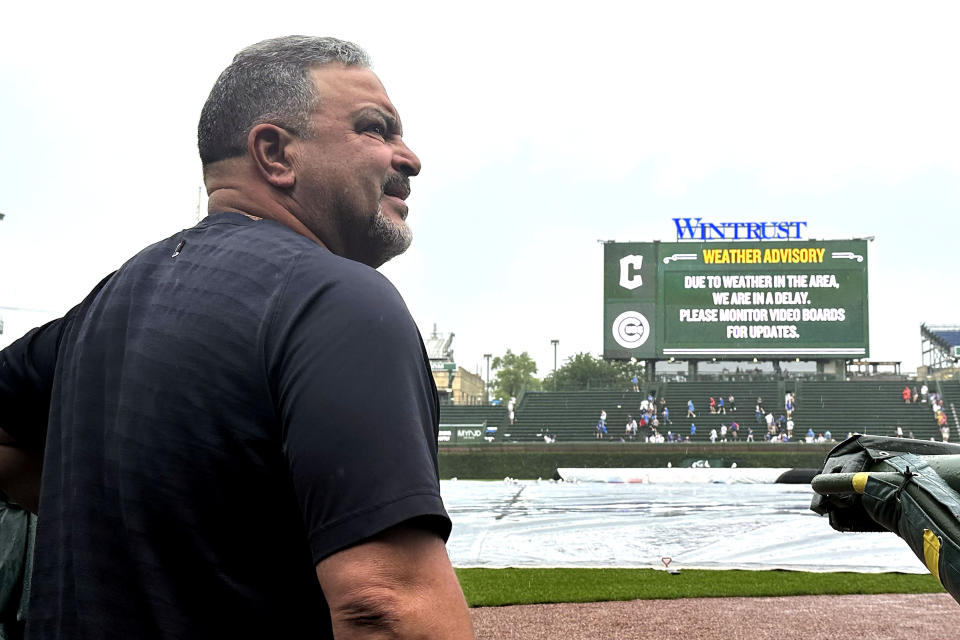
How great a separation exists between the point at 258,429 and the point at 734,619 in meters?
8.00

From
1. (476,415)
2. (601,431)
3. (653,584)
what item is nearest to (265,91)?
(653,584)

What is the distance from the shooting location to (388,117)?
1.50 metres

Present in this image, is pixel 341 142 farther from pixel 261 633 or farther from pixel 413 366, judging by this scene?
pixel 261 633

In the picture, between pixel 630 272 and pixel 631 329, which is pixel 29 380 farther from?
pixel 630 272

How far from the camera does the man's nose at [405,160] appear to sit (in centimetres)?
152

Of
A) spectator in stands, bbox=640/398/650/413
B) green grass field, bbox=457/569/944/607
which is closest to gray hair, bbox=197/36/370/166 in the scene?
green grass field, bbox=457/569/944/607

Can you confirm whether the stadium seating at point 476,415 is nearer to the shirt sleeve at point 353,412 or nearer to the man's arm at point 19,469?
the man's arm at point 19,469

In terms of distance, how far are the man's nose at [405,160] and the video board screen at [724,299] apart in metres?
41.7

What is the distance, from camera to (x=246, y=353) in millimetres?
1146

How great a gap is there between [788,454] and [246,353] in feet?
121

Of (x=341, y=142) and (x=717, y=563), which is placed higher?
(x=341, y=142)

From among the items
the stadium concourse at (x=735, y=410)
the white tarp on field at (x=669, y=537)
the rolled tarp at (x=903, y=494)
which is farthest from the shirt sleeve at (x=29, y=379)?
the stadium concourse at (x=735, y=410)

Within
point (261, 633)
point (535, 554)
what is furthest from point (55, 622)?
point (535, 554)

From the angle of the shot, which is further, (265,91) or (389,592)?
(265,91)
